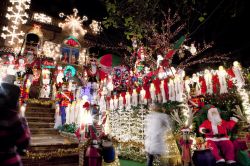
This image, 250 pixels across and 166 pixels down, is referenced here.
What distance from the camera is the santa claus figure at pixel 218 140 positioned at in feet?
20.5

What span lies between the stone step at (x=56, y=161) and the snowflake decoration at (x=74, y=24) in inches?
590

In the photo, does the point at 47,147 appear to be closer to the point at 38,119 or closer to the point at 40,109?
the point at 38,119

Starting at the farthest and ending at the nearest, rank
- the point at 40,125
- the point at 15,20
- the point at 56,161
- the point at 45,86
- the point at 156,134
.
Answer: the point at 45,86 < the point at 15,20 < the point at 40,125 < the point at 56,161 < the point at 156,134

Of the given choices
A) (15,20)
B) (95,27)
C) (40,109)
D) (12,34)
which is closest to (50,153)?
(40,109)

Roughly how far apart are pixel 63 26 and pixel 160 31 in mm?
9981

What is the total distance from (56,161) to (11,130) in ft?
17.2

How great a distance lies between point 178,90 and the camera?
784 centimetres

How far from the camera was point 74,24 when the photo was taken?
19.6m

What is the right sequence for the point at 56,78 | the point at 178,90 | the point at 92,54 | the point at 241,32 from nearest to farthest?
the point at 178,90 < the point at 241,32 < the point at 56,78 < the point at 92,54

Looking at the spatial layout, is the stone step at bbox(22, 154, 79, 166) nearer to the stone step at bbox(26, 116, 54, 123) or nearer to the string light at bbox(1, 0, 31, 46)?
the stone step at bbox(26, 116, 54, 123)

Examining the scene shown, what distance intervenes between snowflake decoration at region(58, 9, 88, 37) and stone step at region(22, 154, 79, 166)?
15.0 meters

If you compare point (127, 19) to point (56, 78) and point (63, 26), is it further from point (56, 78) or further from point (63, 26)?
point (63, 26)

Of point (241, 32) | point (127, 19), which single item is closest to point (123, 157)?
point (127, 19)

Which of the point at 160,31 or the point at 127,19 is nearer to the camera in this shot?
the point at 127,19
